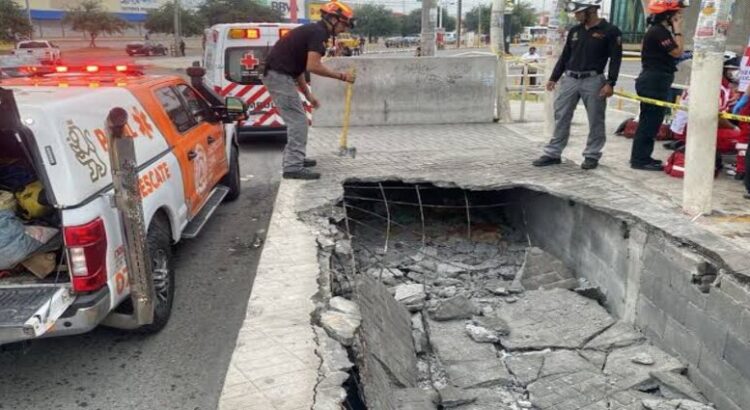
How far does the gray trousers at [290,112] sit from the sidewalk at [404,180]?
0.96ft

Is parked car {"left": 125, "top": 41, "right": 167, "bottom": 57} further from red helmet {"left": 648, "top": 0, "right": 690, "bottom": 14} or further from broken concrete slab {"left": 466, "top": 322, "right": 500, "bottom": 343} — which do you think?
broken concrete slab {"left": 466, "top": 322, "right": 500, "bottom": 343}

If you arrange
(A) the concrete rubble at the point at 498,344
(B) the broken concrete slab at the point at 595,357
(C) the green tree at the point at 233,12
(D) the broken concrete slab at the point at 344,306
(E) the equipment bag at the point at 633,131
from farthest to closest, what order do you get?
(C) the green tree at the point at 233,12, (E) the equipment bag at the point at 633,131, (B) the broken concrete slab at the point at 595,357, (A) the concrete rubble at the point at 498,344, (D) the broken concrete slab at the point at 344,306

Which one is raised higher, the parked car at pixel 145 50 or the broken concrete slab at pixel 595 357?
the parked car at pixel 145 50

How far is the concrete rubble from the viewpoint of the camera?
406 centimetres

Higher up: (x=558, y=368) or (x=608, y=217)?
(x=608, y=217)

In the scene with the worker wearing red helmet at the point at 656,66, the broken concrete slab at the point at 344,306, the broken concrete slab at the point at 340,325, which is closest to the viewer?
the broken concrete slab at the point at 340,325

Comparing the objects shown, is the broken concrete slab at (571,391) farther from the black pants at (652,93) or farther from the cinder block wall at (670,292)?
the black pants at (652,93)

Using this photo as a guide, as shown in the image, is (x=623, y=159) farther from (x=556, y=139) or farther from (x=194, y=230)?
(x=194, y=230)

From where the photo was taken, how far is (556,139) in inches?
274

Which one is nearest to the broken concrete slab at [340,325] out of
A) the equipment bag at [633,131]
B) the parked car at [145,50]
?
the equipment bag at [633,131]

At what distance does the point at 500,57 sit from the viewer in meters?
10.1

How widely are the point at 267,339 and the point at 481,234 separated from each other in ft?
14.7

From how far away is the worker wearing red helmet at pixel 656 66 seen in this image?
6.05 metres

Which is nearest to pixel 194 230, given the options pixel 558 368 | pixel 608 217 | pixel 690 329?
pixel 558 368
